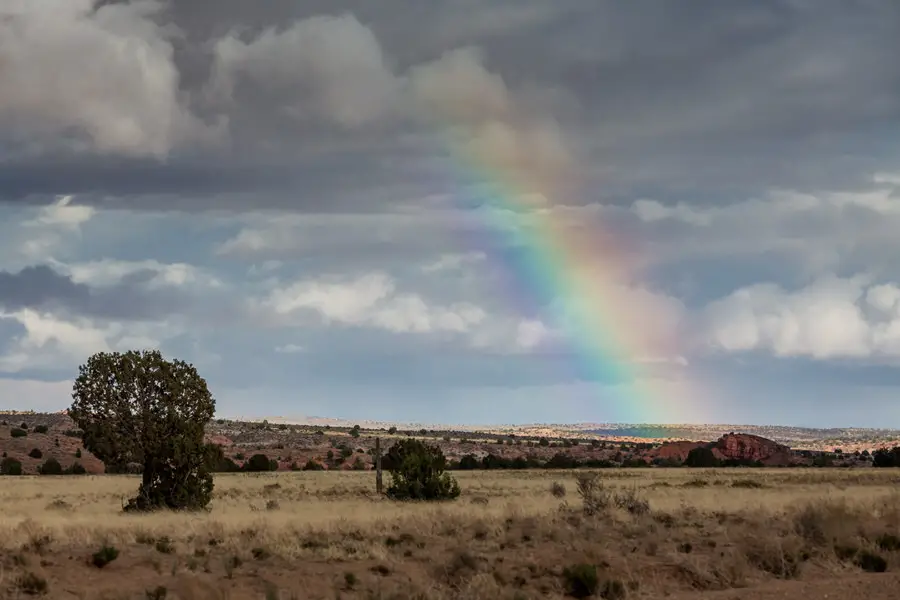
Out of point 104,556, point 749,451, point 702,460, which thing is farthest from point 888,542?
point 749,451

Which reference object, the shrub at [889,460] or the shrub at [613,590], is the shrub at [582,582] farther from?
the shrub at [889,460]

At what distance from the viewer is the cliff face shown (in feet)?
389

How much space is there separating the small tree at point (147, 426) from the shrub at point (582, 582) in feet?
72.5

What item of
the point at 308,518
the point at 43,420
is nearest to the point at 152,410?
the point at 308,518

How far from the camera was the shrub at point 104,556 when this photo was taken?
21234 millimetres

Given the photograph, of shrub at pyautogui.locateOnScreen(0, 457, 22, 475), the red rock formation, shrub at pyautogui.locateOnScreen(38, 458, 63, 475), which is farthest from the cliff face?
shrub at pyautogui.locateOnScreen(0, 457, 22, 475)

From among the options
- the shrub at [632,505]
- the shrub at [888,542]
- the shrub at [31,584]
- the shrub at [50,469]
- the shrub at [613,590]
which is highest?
the shrub at [632,505]

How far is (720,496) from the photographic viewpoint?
145ft

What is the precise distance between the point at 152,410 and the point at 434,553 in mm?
19946

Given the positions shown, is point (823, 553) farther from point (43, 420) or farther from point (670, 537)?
point (43, 420)

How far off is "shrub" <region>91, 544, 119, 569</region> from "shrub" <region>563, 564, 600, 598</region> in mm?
9879

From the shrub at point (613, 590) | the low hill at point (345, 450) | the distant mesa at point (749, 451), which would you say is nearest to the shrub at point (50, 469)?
the low hill at point (345, 450)

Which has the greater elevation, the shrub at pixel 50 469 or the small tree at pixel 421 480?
the small tree at pixel 421 480

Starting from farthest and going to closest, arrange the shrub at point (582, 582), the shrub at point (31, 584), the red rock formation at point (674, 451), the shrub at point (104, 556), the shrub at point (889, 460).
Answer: the red rock formation at point (674, 451)
the shrub at point (889, 460)
the shrub at point (104, 556)
the shrub at point (582, 582)
the shrub at point (31, 584)
